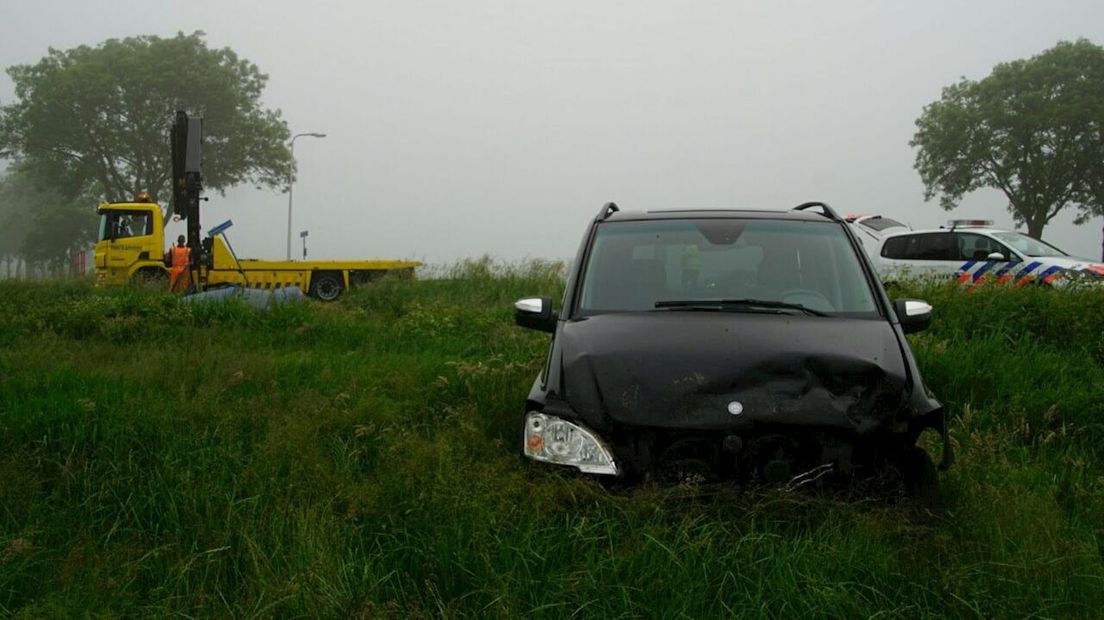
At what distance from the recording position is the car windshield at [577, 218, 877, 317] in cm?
390

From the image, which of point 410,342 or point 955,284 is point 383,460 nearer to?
point 410,342

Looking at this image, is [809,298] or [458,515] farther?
[809,298]

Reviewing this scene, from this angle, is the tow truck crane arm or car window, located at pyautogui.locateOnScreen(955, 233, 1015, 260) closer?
car window, located at pyautogui.locateOnScreen(955, 233, 1015, 260)

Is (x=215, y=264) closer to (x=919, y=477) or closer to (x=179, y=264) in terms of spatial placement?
(x=179, y=264)

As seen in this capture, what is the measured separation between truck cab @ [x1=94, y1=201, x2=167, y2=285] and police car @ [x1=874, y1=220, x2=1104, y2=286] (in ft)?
50.1

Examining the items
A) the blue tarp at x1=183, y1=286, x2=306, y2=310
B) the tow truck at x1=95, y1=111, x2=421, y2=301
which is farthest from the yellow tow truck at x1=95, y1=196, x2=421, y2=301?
the blue tarp at x1=183, y1=286, x2=306, y2=310

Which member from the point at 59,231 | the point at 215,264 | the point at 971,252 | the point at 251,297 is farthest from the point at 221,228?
the point at 59,231

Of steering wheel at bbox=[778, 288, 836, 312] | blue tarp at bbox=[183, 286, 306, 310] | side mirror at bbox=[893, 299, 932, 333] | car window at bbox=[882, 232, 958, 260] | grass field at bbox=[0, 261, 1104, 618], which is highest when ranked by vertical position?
car window at bbox=[882, 232, 958, 260]

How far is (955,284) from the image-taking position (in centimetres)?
850

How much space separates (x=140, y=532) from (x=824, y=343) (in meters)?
2.87

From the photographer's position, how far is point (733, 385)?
3.06 metres

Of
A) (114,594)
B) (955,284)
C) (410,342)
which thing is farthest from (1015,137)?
(114,594)

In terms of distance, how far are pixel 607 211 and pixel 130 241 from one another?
17253mm

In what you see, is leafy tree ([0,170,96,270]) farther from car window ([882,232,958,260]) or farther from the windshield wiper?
the windshield wiper
